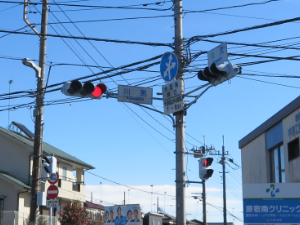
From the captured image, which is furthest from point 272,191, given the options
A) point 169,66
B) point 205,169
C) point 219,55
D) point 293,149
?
point 293,149

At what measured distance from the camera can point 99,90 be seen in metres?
12.9

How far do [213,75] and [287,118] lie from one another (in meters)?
9.15

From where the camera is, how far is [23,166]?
3450cm

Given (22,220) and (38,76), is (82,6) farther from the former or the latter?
(22,220)

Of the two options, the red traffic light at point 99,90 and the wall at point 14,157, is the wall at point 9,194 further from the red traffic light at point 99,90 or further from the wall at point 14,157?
the red traffic light at point 99,90

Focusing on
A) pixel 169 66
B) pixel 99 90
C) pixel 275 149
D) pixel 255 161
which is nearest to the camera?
pixel 169 66

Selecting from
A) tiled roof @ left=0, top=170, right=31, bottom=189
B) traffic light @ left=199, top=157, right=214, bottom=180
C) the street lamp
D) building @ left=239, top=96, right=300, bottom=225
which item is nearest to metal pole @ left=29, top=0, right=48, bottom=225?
the street lamp

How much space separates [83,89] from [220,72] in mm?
4056

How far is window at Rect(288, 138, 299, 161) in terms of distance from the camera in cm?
1816

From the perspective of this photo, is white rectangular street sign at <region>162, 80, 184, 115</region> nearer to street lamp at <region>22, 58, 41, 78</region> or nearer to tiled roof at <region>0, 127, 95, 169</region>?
street lamp at <region>22, 58, 41, 78</region>

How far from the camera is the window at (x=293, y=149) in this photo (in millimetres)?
18156

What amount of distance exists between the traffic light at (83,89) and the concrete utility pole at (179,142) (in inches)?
86.1

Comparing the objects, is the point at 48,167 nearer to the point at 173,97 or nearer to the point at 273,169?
the point at 173,97

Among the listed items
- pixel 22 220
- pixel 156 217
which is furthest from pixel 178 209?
pixel 156 217
